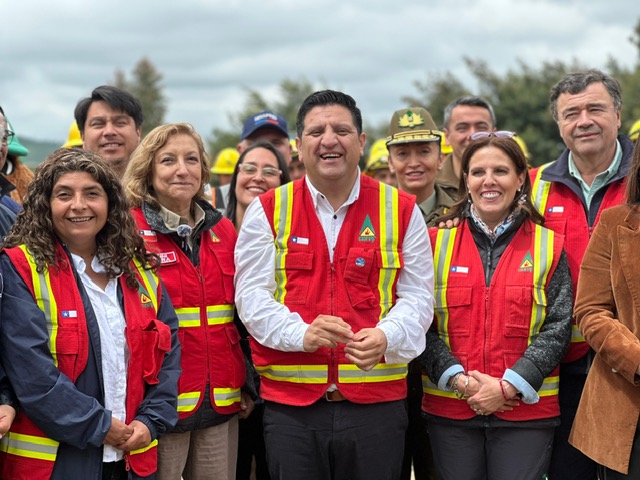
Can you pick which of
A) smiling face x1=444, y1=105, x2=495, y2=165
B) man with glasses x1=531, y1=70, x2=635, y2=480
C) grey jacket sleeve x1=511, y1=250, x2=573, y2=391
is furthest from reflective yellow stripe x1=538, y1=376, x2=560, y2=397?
smiling face x1=444, y1=105, x2=495, y2=165

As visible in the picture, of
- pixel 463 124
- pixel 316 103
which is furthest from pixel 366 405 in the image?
pixel 463 124

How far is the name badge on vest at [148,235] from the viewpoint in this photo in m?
4.58

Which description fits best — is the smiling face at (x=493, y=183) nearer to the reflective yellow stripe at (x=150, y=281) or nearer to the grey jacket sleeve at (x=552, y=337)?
the grey jacket sleeve at (x=552, y=337)

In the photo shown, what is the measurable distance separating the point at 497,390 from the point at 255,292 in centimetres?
141

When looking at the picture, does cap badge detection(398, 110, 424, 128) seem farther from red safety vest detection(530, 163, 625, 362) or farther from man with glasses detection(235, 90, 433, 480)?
man with glasses detection(235, 90, 433, 480)

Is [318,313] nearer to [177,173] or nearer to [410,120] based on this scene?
[177,173]

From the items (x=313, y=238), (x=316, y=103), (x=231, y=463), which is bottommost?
(x=231, y=463)

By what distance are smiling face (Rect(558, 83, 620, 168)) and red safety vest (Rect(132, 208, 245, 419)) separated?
228 centimetres

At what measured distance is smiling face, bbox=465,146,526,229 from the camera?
4.74 metres

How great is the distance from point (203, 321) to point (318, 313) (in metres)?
0.66

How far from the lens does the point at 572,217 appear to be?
197 inches

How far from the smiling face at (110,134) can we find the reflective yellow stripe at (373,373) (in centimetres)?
268

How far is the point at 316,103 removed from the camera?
4680 mm

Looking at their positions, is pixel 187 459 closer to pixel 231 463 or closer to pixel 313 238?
pixel 231 463
